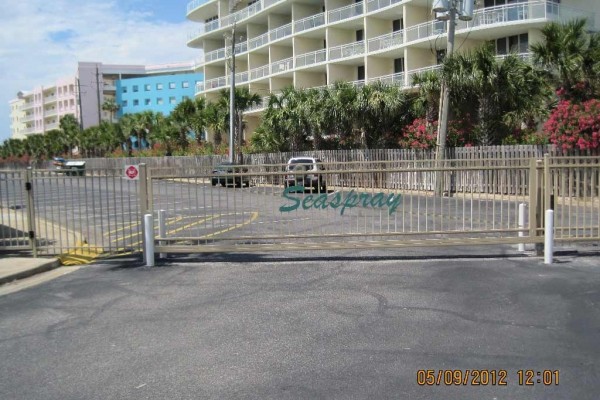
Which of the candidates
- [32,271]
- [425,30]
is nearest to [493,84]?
[425,30]

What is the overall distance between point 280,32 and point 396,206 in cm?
4546

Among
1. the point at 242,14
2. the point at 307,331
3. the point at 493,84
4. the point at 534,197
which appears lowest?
the point at 307,331

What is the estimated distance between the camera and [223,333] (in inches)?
248

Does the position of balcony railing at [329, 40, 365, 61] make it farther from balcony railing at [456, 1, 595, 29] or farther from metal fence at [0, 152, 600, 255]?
metal fence at [0, 152, 600, 255]

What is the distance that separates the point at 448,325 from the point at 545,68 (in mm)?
20943

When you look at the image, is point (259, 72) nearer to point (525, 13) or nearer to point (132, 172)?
point (525, 13)

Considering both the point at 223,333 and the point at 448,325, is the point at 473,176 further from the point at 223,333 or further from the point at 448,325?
the point at 223,333

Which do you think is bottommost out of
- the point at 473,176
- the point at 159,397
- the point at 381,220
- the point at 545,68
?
the point at 159,397

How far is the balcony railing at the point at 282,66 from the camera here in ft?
167

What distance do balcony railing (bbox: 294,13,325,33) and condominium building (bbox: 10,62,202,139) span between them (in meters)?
52.8

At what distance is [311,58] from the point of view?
48.6m

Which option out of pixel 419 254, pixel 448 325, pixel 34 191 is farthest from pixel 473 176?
pixel 34 191

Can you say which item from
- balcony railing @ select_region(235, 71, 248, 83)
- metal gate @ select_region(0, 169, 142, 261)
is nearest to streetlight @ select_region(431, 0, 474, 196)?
metal gate @ select_region(0, 169, 142, 261)

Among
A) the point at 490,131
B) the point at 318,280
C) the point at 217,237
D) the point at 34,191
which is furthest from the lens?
the point at 490,131
